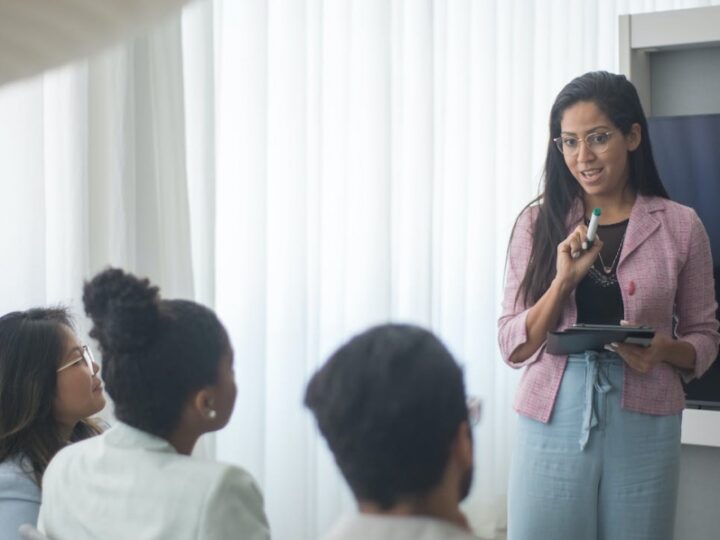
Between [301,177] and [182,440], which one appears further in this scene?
[301,177]

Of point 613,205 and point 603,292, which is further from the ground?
point 613,205

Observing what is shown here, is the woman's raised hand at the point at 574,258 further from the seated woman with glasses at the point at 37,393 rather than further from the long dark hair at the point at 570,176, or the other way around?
the seated woman with glasses at the point at 37,393

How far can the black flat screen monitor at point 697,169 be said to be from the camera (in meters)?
3.04

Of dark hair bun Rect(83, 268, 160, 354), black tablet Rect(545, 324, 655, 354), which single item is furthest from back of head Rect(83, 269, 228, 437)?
black tablet Rect(545, 324, 655, 354)

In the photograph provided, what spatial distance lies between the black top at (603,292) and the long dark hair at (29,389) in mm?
1009

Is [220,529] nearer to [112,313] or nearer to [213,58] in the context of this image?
[112,313]

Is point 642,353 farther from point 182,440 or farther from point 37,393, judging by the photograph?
point 37,393

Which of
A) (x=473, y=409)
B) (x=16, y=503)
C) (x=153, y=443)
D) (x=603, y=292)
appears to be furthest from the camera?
(x=603, y=292)

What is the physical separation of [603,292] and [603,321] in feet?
0.19

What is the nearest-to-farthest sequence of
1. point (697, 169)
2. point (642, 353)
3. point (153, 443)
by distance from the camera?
1. point (153, 443)
2. point (642, 353)
3. point (697, 169)

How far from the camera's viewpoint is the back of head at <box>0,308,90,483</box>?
6.20ft

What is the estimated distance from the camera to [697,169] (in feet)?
10.1

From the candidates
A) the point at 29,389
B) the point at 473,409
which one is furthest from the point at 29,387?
the point at 473,409

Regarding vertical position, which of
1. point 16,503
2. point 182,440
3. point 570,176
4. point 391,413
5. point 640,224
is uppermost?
point 570,176
